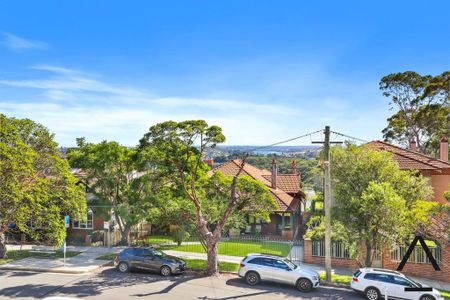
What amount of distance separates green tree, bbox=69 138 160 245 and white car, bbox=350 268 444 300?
46.3 ft

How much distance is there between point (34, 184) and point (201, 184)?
10.2 meters

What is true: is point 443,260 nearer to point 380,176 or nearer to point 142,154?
point 380,176

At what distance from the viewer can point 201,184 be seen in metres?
24.7

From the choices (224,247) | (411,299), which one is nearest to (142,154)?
(224,247)

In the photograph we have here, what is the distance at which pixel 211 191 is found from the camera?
24734mm

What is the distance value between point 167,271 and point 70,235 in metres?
14.8

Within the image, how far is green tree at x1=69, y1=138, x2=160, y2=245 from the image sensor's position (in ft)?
90.1

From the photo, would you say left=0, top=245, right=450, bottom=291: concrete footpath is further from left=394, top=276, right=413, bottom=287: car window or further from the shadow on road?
Answer: left=394, top=276, right=413, bottom=287: car window

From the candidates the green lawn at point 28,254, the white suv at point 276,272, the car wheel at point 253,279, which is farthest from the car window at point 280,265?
the green lawn at point 28,254

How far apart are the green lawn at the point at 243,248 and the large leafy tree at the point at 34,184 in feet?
25.9

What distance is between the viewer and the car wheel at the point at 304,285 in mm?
19047

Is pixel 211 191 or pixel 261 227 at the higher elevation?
pixel 211 191

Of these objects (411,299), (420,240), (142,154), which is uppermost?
(142,154)

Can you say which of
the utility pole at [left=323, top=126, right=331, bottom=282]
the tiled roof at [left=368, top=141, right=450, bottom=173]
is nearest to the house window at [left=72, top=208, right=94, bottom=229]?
the utility pole at [left=323, top=126, right=331, bottom=282]
